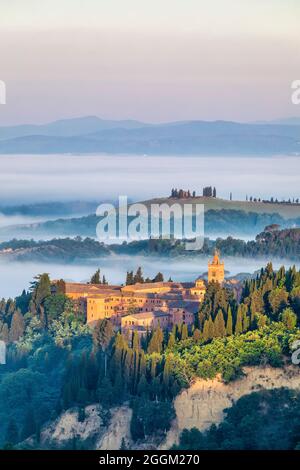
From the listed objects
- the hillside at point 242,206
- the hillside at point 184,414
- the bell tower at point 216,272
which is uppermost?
the hillside at point 242,206

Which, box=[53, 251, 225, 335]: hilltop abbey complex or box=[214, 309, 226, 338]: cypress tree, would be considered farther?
box=[53, 251, 225, 335]: hilltop abbey complex

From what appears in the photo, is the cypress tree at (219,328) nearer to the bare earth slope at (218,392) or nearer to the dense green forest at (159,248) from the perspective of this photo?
the bare earth slope at (218,392)

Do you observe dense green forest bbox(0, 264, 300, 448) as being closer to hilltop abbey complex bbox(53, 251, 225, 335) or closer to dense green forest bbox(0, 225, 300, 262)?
hilltop abbey complex bbox(53, 251, 225, 335)

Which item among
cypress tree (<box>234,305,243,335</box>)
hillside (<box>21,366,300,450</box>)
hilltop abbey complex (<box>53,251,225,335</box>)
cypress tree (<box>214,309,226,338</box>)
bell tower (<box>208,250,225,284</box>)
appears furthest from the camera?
bell tower (<box>208,250,225,284</box>)

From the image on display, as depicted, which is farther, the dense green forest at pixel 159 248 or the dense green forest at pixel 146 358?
the dense green forest at pixel 159 248

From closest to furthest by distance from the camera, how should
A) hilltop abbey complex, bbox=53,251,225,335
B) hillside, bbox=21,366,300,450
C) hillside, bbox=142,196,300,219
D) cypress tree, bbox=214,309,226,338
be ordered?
hillside, bbox=21,366,300,450, cypress tree, bbox=214,309,226,338, hilltop abbey complex, bbox=53,251,225,335, hillside, bbox=142,196,300,219

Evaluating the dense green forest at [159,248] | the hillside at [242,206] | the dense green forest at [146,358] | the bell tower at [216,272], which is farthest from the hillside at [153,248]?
the dense green forest at [146,358]

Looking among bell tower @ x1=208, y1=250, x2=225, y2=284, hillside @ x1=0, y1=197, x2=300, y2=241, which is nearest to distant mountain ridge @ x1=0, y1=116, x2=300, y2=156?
hillside @ x1=0, y1=197, x2=300, y2=241
